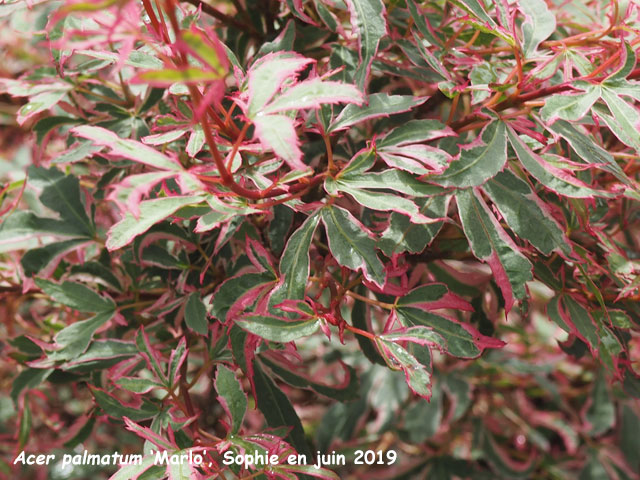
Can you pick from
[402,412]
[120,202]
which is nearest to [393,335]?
[120,202]

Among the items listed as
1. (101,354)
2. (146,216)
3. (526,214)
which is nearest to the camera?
(146,216)

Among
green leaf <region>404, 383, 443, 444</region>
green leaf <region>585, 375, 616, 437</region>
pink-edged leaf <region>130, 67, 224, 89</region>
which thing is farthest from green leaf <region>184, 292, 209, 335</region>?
green leaf <region>585, 375, 616, 437</region>

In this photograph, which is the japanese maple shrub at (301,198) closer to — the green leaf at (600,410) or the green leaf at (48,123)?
the green leaf at (48,123)

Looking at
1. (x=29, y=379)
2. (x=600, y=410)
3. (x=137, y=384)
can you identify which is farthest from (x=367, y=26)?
(x=600, y=410)

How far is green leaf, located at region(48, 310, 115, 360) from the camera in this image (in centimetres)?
62

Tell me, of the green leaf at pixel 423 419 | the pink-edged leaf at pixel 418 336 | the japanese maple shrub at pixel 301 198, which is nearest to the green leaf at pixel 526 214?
the japanese maple shrub at pixel 301 198

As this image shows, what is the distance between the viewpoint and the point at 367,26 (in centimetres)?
51

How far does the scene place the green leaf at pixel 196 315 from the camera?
1.90ft

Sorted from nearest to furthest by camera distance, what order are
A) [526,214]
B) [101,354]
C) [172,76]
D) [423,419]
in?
[172,76]
[526,214]
[101,354]
[423,419]

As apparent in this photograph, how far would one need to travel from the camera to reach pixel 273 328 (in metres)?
0.49

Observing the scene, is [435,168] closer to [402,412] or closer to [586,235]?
[586,235]

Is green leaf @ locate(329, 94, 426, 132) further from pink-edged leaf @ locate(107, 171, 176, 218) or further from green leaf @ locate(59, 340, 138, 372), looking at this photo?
green leaf @ locate(59, 340, 138, 372)

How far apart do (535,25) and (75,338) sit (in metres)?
0.55

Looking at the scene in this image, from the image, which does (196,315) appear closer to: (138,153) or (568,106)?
(138,153)
